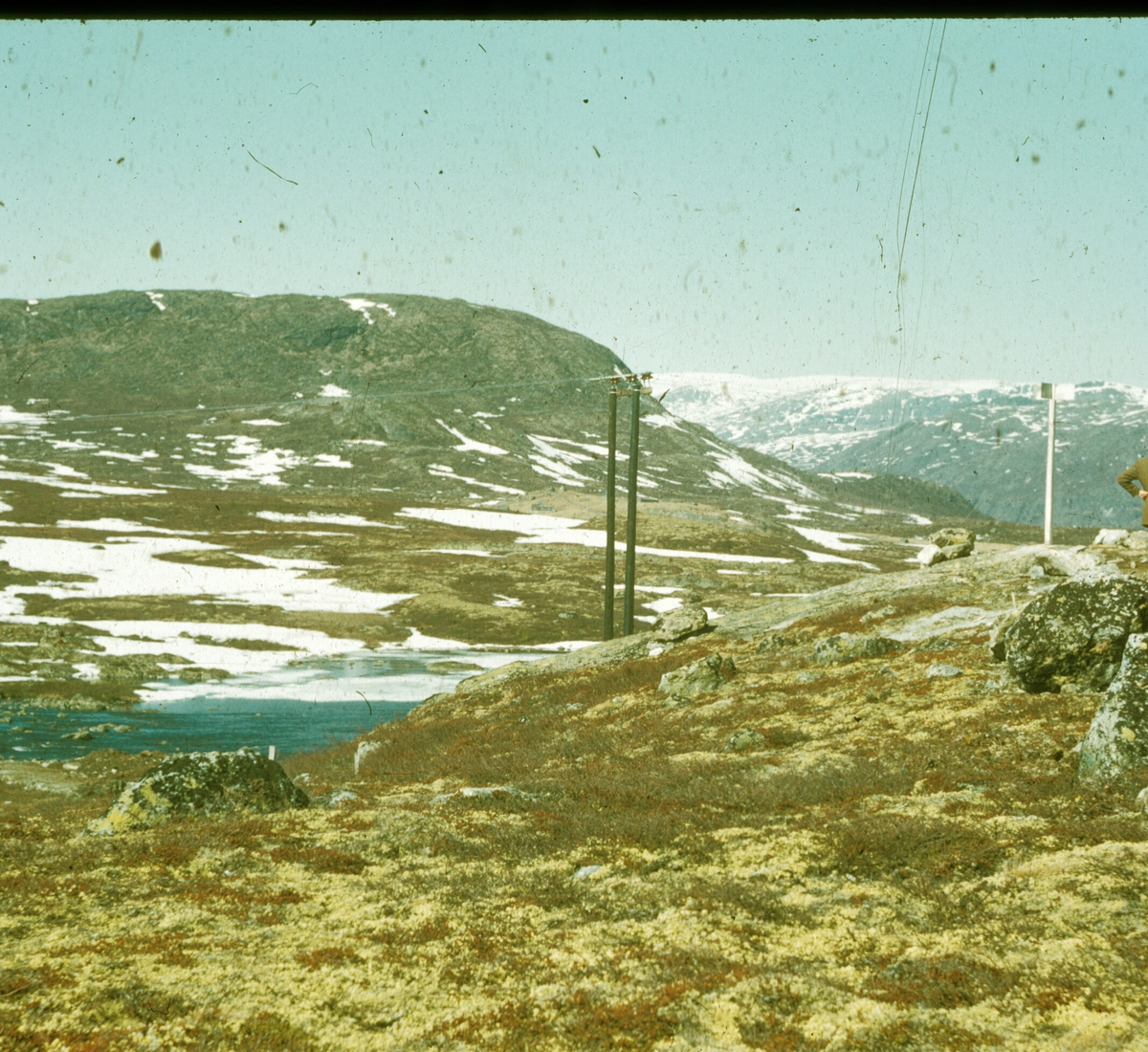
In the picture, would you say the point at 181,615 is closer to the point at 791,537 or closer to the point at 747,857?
the point at 747,857

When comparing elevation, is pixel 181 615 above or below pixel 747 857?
below

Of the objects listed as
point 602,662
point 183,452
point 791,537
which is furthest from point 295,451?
point 602,662

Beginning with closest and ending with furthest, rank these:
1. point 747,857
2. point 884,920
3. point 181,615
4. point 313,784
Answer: point 884,920, point 747,857, point 313,784, point 181,615

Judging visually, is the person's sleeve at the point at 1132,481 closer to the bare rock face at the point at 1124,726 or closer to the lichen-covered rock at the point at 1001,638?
the lichen-covered rock at the point at 1001,638

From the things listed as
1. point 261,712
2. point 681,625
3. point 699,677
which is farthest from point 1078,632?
point 261,712

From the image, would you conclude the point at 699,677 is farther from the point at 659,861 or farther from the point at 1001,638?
the point at 659,861
